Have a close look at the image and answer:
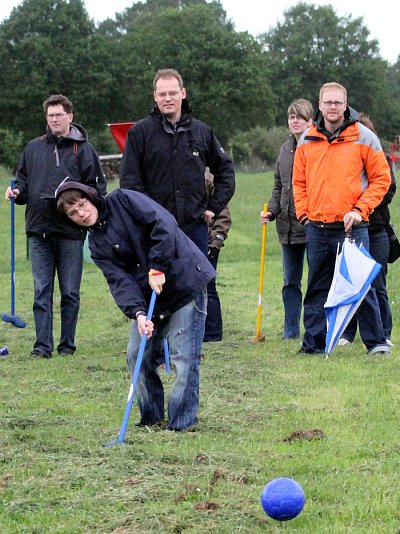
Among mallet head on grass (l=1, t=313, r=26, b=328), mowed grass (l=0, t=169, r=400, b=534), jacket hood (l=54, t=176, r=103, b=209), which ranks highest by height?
jacket hood (l=54, t=176, r=103, b=209)

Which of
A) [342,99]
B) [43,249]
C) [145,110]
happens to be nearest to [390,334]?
[342,99]

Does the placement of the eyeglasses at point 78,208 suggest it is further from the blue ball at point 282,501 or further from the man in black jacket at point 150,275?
the blue ball at point 282,501

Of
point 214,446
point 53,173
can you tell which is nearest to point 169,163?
point 53,173

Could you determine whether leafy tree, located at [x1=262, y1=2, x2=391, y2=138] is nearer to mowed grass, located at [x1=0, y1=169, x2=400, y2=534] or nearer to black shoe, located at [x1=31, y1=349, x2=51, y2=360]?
black shoe, located at [x1=31, y1=349, x2=51, y2=360]

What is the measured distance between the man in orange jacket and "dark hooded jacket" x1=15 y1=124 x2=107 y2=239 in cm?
196

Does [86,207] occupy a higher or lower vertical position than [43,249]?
higher

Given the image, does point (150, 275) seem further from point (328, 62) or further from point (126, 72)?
point (328, 62)

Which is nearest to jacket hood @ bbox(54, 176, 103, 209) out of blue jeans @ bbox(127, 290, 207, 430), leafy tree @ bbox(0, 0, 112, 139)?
blue jeans @ bbox(127, 290, 207, 430)

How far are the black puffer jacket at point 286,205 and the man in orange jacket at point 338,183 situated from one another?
0.70 meters

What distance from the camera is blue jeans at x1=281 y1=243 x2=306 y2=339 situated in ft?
33.0

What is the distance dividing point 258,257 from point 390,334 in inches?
383

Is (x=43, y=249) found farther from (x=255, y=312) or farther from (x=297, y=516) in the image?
(x=297, y=516)

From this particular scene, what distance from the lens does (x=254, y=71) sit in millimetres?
71938

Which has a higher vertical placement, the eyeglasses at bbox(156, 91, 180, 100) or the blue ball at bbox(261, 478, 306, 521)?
the eyeglasses at bbox(156, 91, 180, 100)
